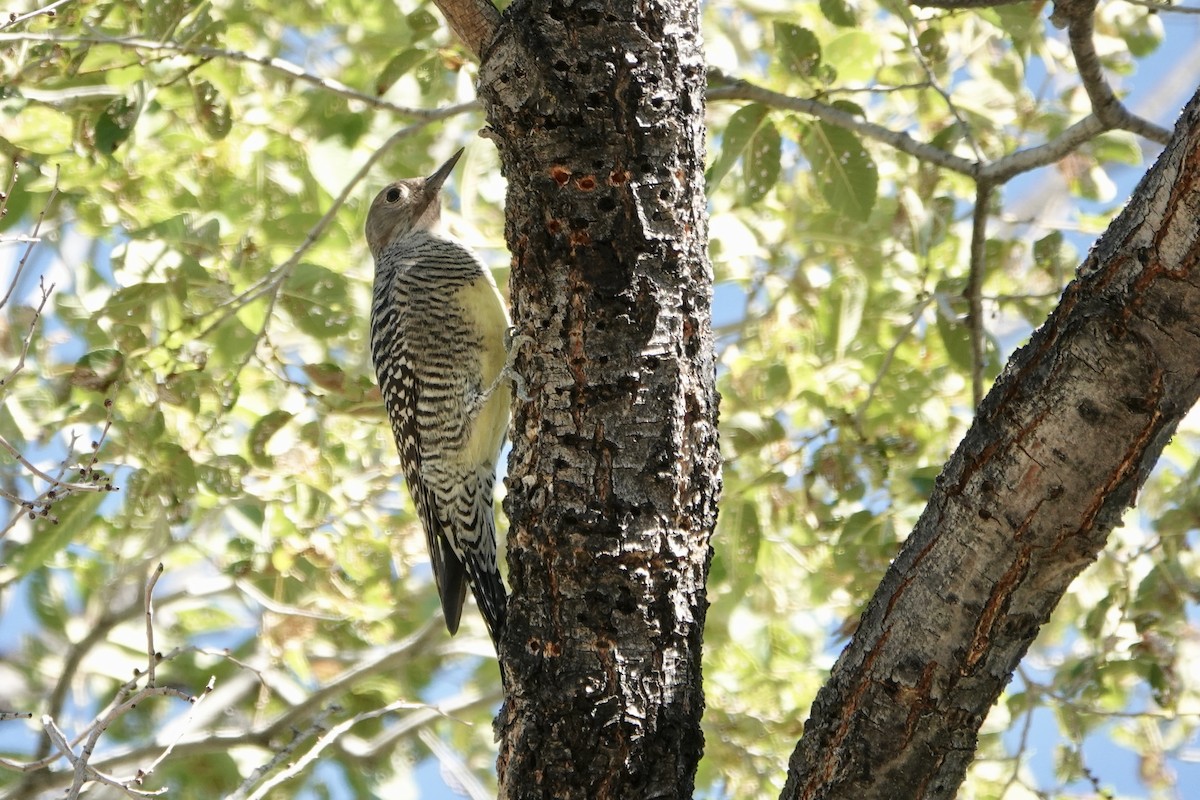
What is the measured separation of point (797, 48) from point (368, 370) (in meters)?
3.55

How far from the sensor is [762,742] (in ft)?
17.5

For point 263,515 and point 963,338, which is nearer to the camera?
point 963,338

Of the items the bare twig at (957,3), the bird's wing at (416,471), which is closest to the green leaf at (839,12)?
the bare twig at (957,3)

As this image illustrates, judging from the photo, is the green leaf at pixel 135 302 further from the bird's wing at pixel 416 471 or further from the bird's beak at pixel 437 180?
the bird's beak at pixel 437 180

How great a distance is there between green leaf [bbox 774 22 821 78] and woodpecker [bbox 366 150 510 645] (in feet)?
5.38

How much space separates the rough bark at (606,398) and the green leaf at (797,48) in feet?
4.30

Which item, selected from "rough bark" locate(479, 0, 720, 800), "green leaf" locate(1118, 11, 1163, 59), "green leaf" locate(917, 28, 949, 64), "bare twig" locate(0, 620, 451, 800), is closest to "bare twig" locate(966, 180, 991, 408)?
"green leaf" locate(917, 28, 949, 64)

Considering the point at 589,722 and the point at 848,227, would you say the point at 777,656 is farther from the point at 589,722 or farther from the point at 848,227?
the point at 589,722

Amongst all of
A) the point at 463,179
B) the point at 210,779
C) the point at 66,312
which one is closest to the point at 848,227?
the point at 463,179

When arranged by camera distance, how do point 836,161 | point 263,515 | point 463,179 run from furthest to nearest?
point 463,179
point 263,515
point 836,161

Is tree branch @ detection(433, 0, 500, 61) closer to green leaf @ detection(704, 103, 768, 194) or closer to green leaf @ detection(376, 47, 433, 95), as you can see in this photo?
green leaf @ detection(704, 103, 768, 194)

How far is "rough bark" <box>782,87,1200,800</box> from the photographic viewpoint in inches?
85.7

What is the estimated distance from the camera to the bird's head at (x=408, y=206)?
19.5 feet

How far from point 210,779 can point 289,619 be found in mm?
1076
